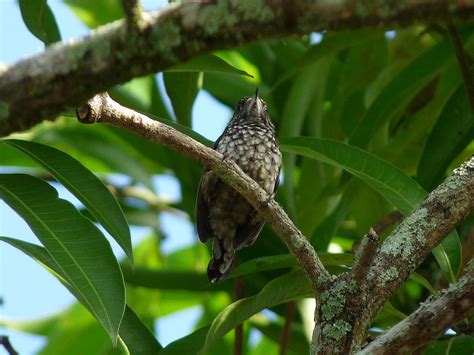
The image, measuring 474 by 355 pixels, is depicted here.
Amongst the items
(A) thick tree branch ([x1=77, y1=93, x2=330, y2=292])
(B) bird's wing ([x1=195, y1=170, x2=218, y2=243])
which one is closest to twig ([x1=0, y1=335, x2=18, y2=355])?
(A) thick tree branch ([x1=77, y1=93, x2=330, y2=292])

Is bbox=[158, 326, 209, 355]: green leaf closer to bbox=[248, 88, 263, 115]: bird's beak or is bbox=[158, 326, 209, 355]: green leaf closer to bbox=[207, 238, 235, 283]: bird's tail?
bbox=[207, 238, 235, 283]: bird's tail

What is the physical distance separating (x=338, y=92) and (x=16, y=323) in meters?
2.47

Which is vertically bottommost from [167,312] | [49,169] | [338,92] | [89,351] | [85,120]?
[85,120]

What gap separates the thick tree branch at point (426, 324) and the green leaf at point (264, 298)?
1147 mm

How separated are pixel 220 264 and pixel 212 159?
1935mm

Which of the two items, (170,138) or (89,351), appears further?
(89,351)

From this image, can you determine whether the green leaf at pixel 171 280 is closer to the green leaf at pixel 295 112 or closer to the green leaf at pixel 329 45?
the green leaf at pixel 295 112

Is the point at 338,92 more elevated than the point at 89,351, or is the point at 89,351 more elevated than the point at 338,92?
the point at 338,92

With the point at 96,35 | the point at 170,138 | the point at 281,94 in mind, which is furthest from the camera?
the point at 281,94

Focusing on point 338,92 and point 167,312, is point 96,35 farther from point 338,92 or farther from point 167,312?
point 167,312

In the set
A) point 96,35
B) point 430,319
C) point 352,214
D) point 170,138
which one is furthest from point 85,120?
point 352,214

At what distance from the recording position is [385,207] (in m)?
5.10

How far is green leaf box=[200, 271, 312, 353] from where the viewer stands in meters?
3.62

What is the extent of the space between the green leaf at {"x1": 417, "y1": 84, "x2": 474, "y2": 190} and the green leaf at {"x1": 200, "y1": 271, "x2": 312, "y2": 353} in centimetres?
104
